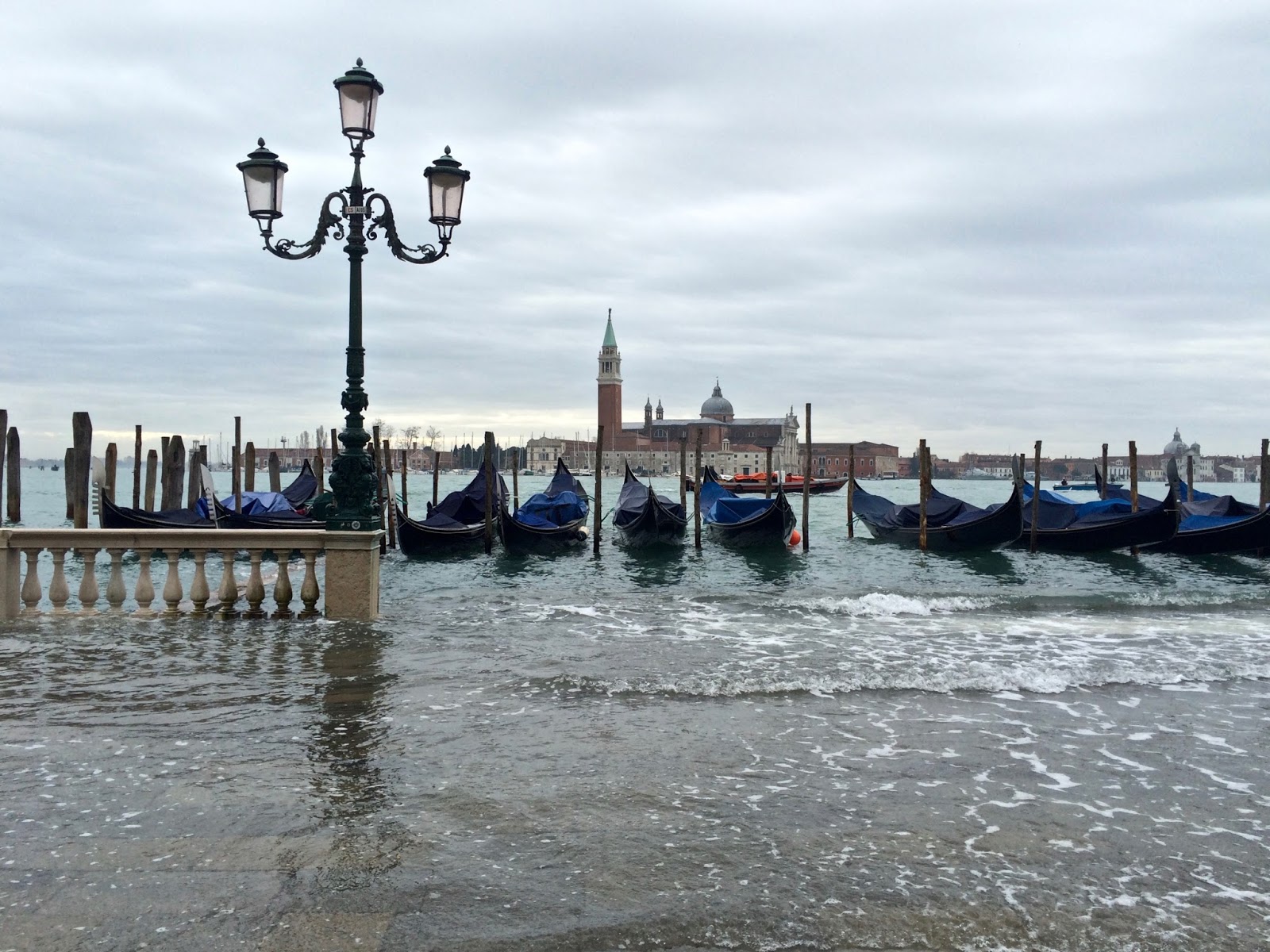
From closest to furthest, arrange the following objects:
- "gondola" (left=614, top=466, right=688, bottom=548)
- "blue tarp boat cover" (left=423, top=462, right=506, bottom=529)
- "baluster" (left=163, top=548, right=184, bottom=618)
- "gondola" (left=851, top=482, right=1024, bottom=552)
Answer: "baluster" (left=163, top=548, right=184, bottom=618)
"gondola" (left=851, top=482, right=1024, bottom=552)
"blue tarp boat cover" (left=423, top=462, right=506, bottom=529)
"gondola" (left=614, top=466, right=688, bottom=548)

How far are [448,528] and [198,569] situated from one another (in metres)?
11.8

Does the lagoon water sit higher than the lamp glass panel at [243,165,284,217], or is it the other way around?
the lamp glass panel at [243,165,284,217]

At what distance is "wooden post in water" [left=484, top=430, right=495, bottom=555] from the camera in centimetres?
1736

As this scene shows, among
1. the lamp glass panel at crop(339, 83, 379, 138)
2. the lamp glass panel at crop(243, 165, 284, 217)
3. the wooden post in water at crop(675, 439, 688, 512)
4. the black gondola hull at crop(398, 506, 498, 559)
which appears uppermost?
the lamp glass panel at crop(339, 83, 379, 138)

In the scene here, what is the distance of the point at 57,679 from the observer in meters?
4.88

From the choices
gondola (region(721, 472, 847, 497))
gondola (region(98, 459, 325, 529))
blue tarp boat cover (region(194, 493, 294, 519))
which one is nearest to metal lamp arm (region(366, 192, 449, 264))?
gondola (region(98, 459, 325, 529))

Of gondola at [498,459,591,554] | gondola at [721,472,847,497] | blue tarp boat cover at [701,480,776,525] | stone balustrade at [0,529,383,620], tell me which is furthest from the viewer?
gondola at [721,472,847,497]

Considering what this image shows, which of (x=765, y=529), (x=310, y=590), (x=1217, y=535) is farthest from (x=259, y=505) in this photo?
(x=1217, y=535)

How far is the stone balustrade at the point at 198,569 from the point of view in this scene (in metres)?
6.31

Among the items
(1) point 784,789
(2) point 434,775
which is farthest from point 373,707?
(1) point 784,789

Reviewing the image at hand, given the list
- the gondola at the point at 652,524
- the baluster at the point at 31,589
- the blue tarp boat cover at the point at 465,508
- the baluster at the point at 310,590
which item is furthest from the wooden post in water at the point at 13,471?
the baluster at the point at 310,590

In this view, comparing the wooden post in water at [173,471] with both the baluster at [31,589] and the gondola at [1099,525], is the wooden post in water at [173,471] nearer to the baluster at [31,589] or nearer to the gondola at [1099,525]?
the baluster at [31,589]

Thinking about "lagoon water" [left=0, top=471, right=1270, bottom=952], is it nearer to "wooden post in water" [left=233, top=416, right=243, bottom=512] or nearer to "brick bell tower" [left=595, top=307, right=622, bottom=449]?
"wooden post in water" [left=233, top=416, right=243, bottom=512]

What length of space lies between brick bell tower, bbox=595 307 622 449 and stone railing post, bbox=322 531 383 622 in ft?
337
